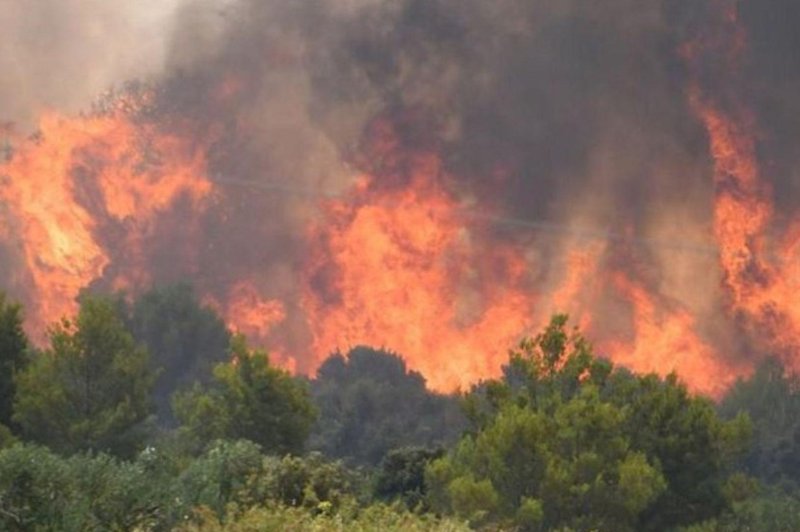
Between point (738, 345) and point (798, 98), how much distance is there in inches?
800

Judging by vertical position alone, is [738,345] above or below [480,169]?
below

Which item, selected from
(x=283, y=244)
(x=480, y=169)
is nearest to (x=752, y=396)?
(x=480, y=169)

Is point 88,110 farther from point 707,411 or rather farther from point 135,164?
point 707,411

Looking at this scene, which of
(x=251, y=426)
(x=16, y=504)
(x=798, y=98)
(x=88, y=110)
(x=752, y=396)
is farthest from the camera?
(x=88, y=110)

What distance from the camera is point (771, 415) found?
11275 centimetres

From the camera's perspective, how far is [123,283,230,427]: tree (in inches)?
4628

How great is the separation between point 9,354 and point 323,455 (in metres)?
13.2

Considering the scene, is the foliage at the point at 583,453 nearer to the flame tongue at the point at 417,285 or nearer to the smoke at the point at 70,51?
the flame tongue at the point at 417,285

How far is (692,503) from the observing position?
60.6m

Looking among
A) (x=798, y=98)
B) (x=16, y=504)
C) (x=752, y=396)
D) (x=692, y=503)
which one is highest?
(x=798, y=98)

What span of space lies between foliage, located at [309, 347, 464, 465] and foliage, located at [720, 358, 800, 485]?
64.9ft

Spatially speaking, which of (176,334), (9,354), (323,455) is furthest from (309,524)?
(176,334)

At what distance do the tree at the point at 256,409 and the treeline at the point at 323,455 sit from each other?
63mm

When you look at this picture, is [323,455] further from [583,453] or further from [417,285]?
[417,285]
